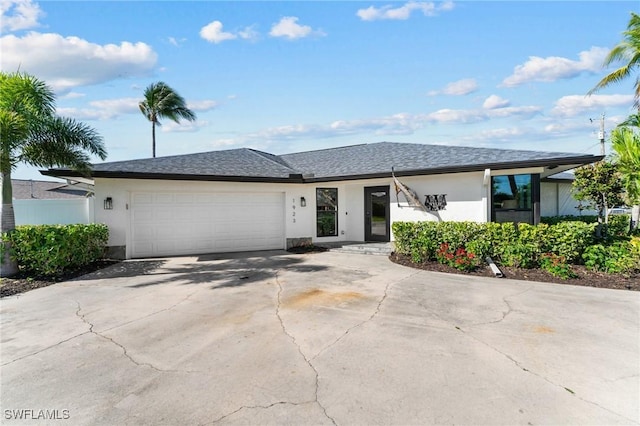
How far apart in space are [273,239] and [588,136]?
85.9 ft

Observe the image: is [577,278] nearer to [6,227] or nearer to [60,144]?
[60,144]

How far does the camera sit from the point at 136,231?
1137 cm

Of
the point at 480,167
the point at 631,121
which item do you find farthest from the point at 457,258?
the point at 631,121

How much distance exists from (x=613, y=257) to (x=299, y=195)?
9804mm

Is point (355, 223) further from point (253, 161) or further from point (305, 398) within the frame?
point (305, 398)

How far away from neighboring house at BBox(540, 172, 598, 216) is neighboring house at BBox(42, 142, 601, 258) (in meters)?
4.57

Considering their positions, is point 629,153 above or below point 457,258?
above

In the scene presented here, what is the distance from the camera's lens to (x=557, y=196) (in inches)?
672

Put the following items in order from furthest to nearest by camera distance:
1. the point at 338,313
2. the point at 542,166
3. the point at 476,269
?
the point at 542,166
the point at 476,269
the point at 338,313

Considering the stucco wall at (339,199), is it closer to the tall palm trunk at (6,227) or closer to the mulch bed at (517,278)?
the mulch bed at (517,278)

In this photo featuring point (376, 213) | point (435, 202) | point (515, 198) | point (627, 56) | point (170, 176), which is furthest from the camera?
point (376, 213)

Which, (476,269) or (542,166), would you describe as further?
(542,166)

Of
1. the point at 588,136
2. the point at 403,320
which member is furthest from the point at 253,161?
the point at 588,136

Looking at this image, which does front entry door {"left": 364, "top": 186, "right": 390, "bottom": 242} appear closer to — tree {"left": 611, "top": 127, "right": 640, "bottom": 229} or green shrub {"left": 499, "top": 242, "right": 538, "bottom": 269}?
green shrub {"left": 499, "top": 242, "right": 538, "bottom": 269}
